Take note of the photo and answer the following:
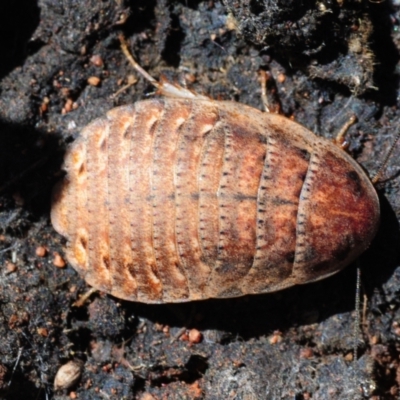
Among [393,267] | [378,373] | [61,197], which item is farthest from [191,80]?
[378,373]

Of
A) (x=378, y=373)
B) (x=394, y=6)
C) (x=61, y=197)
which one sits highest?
(x=394, y=6)

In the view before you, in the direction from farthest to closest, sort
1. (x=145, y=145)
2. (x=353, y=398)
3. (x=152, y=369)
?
(x=152, y=369) → (x=353, y=398) → (x=145, y=145)

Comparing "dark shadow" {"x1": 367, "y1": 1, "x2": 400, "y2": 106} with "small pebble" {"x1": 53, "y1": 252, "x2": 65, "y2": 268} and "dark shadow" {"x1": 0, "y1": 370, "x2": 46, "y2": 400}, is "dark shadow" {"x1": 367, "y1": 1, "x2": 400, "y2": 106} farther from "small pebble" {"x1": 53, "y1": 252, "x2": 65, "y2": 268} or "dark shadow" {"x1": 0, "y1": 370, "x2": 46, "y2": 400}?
"dark shadow" {"x1": 0, "y1": 370, "x2": 46, "y2": 400}

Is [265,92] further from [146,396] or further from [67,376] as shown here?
[67,376]

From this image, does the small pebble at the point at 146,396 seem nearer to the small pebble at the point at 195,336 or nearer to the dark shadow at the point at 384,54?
the small pebble at the point at 195,336

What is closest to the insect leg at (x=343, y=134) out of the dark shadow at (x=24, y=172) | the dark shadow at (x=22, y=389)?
the dark shadow at (x=24, y=172)

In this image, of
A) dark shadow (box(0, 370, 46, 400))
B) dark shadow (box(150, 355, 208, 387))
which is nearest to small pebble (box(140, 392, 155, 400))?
dark shadow (box(150, 355, 208, 387))

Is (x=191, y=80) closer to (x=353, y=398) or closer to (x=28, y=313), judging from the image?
(x=28, y=313)

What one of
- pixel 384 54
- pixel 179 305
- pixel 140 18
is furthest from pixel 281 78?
pixel 179 305
